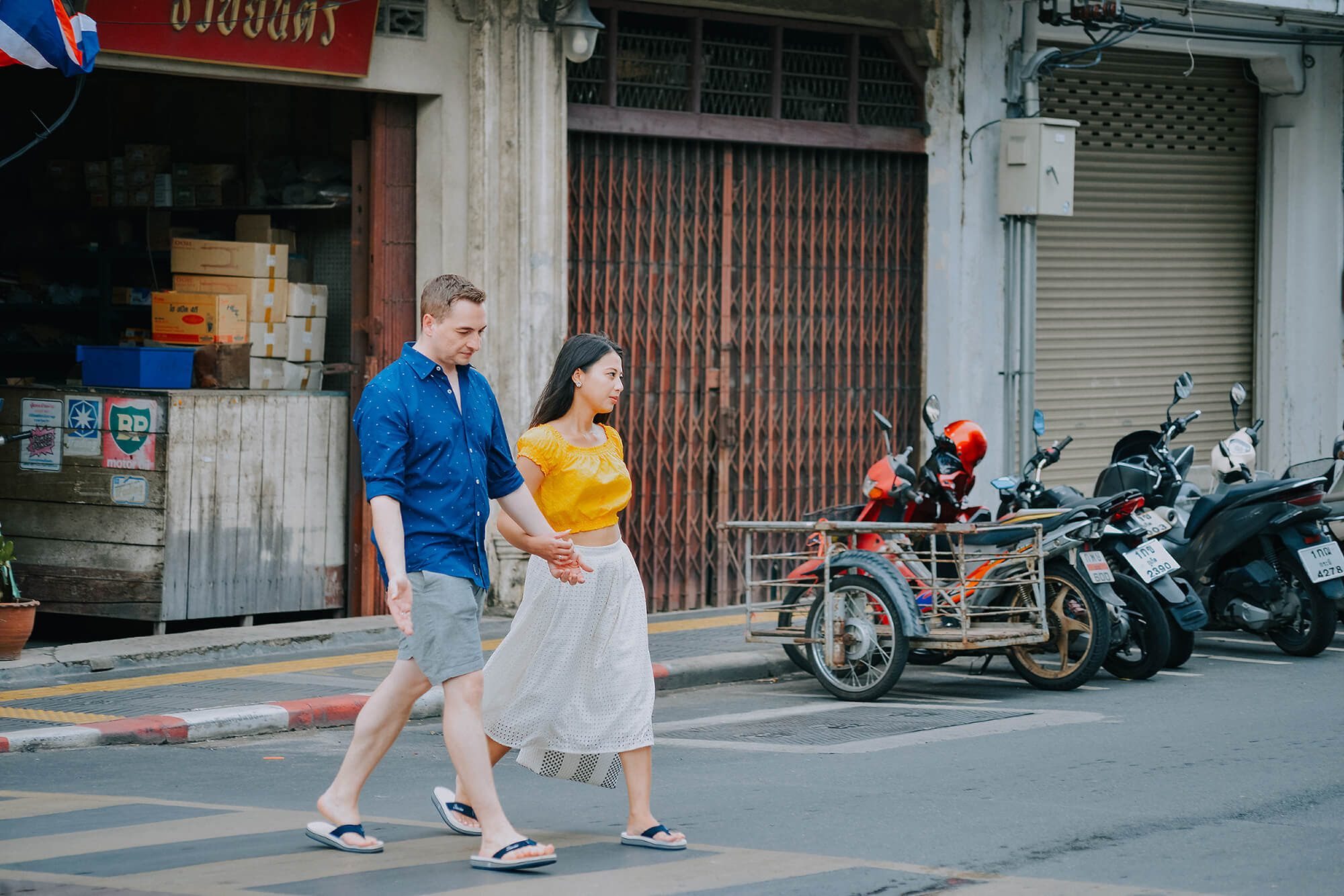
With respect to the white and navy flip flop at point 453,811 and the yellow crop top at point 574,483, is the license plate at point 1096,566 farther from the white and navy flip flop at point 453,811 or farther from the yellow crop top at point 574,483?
the white and navy flip flop at point 453,811

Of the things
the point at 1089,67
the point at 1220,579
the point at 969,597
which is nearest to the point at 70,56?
the point at 969,597

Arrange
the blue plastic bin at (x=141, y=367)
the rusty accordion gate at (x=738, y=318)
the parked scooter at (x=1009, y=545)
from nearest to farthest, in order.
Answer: the parked scooter at (x=1009, y=545) → the blue plastic bin at (x=141, y=367) → the rusty accordion gate at (x=738, y=318)

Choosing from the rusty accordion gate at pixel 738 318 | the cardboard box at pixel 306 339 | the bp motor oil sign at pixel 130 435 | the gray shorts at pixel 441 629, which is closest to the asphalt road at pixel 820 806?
the gray shorts at pixel 441 629

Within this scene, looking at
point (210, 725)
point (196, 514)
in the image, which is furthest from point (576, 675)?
point (196, 514)

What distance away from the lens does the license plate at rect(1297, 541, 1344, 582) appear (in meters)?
10.3

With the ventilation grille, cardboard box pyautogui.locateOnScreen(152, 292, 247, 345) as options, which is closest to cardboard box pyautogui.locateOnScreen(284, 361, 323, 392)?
cardboard box pyautogui.locateOnScreen(152, 292, 247, 345)

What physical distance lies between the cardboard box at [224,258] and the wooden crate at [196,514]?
2.80 ft

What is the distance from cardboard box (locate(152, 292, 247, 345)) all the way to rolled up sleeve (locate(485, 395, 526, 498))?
613 cm

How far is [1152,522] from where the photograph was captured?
997 cm

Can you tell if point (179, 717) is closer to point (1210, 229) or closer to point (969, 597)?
point (969, 597)

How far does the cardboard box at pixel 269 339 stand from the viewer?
11.7 m

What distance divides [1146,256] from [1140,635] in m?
7.58

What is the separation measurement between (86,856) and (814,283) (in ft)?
28.9

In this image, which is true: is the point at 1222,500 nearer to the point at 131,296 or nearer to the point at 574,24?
the point at 574,24
